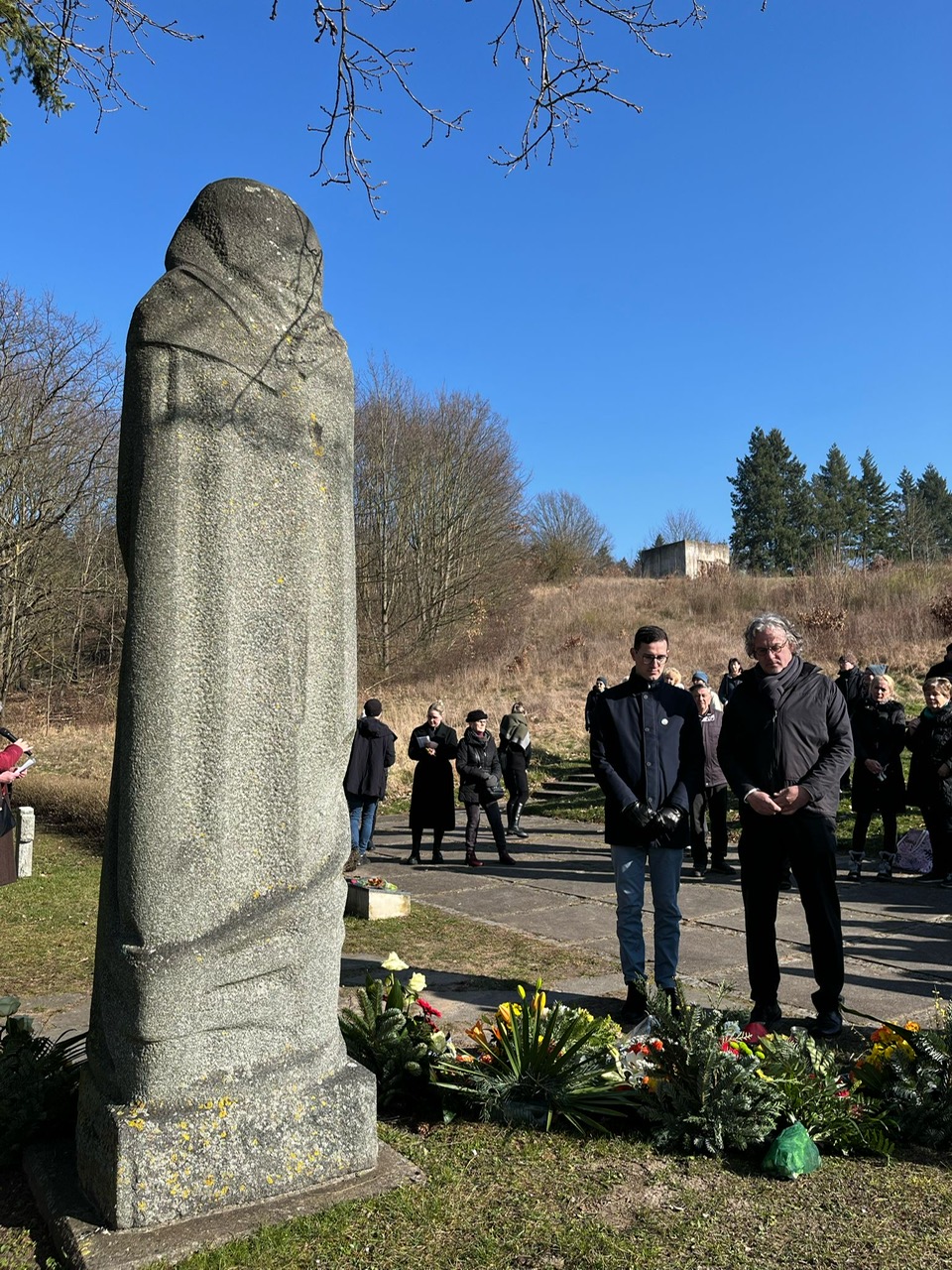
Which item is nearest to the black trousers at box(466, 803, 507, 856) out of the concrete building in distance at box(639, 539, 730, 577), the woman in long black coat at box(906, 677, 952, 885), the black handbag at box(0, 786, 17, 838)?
the woman in long black coat at box(906, 677, 952, 885)

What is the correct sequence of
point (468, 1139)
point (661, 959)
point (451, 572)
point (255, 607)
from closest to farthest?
point (255, 607), point (468, 1139), point (661, 959), point (451, 572)

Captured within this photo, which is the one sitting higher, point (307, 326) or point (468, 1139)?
point (307, 326)

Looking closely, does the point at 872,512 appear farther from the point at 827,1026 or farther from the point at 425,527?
the point at 827,1026

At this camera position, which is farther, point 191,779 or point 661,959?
point 661,959

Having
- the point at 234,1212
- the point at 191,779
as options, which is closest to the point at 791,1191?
the point at 234,1212

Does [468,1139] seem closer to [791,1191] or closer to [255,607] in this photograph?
[791,1191]

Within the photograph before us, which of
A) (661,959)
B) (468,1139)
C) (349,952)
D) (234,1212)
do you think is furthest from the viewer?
(349,952)

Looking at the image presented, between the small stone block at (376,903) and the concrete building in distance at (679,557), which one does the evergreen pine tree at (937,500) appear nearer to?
the concrete building in distance at (679,557)

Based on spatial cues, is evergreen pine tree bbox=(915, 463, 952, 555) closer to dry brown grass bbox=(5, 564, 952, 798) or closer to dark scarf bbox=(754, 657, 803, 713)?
dry brown grass bbox=(5, 564, 952, 798)

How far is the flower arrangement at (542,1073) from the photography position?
12.2 ft

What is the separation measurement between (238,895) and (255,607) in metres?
0.92

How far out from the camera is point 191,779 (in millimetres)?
2967

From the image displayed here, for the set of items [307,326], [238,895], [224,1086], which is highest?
[307,326]

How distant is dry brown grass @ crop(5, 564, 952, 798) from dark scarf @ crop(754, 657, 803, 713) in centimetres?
1436
